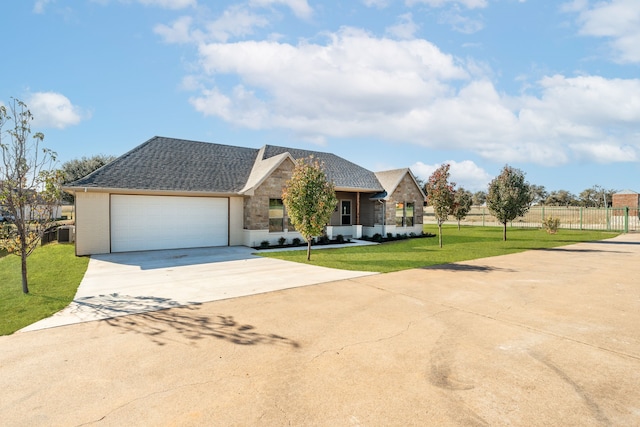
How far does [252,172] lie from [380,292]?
14.9 meters

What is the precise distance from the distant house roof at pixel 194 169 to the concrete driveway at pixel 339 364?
11704 mm

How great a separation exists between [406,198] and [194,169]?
15287 mm

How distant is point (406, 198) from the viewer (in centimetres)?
2480

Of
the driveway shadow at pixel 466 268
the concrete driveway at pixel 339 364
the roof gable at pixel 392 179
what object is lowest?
the concrete driveway at pixel 339 364

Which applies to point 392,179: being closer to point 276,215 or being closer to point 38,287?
point 276,215

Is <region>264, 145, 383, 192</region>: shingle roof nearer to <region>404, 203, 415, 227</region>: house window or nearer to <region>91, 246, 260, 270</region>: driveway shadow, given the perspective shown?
<region>404, 203, 415, 227</region>: house window

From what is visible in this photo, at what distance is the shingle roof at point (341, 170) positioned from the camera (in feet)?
76.8

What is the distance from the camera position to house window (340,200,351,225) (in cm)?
2419

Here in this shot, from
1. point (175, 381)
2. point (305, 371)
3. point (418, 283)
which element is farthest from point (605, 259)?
point (175, 381)

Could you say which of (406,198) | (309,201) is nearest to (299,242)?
(309,201)

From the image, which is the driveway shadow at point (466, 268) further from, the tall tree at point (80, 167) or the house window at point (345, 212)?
the tall tree at point (80, 167)

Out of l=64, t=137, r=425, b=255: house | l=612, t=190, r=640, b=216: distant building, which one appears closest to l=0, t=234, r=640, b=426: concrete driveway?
l=64, t=137, r=425, b=255: house

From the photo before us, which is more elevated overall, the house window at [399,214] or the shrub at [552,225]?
the house window at [399,214]

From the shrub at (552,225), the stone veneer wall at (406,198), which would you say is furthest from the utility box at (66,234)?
the shrub at (552,225)
